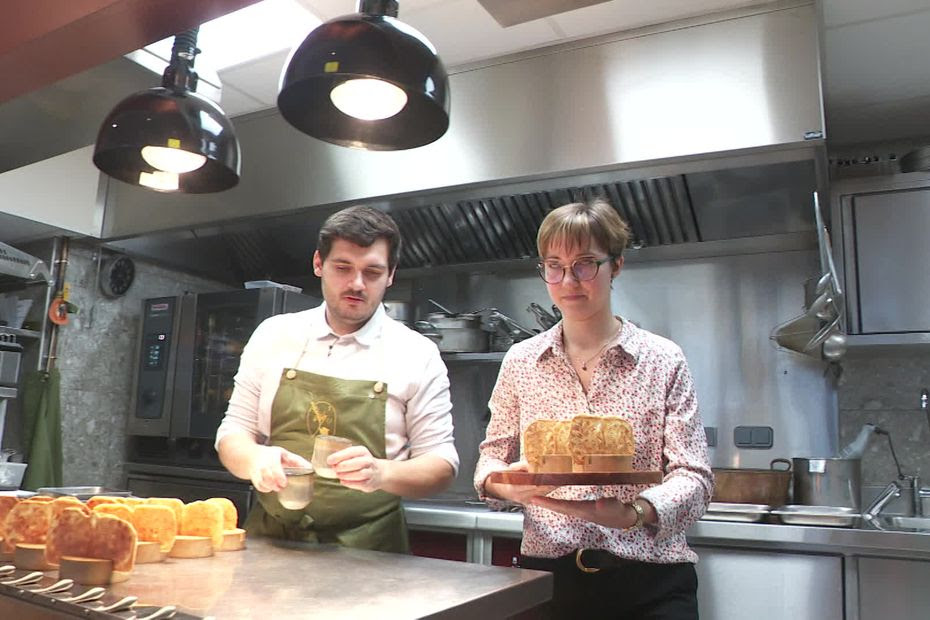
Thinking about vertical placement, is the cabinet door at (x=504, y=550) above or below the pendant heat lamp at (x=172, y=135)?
below

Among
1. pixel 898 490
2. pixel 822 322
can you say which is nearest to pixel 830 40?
pixel 822 322

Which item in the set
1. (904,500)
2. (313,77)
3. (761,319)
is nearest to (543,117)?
(761,319)

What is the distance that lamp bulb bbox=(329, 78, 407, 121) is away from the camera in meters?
1.39

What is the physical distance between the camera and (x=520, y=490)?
1.43m

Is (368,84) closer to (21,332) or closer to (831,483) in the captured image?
(831,483)

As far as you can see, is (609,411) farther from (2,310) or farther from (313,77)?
(2,310)

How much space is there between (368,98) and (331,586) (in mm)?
853

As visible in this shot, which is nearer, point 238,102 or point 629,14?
point 629,14

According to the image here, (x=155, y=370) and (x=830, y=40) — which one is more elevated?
(x=830, y=40)

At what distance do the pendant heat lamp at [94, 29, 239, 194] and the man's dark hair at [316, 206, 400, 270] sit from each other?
0.28m

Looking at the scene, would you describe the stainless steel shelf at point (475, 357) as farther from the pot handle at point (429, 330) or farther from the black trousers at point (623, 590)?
the black trousers at point (623, 590)

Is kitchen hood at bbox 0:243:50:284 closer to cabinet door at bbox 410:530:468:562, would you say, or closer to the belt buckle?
cabinet door at bbox 410:530:468:562

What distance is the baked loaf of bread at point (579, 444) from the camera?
56.4 inches

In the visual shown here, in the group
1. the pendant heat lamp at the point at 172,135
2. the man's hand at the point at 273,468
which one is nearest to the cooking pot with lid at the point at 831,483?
the man's hand at the point at 273,468
